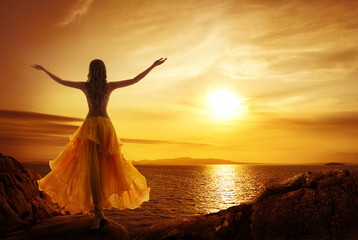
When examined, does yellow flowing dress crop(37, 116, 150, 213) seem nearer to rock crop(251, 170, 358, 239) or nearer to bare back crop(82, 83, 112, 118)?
bare back crop(82, 83, 112, 118)

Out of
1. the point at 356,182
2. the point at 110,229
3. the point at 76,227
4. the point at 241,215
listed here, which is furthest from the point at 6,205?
the point at 356,182

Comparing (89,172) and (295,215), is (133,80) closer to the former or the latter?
(89,172)

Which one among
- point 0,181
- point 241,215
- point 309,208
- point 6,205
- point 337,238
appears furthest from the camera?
point 0,181

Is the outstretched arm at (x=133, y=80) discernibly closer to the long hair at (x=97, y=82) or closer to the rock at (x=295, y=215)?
the long hair at (x=97, y=82)

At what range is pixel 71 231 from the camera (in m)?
6.49

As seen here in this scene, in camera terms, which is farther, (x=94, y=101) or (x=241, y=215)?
(x=94, y=101)

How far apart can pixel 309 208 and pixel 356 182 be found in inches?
43.9

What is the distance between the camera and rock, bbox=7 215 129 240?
6.31 meters

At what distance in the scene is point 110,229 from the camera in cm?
659

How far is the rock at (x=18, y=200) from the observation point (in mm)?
7211

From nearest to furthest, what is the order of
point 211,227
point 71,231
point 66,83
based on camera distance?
point 211,227 → point 71,231 → point 66,83

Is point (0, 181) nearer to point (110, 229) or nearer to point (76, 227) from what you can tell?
point (76, 227)

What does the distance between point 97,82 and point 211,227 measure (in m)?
4.94

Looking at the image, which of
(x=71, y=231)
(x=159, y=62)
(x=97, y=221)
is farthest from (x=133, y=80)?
(x=71, y=231)
